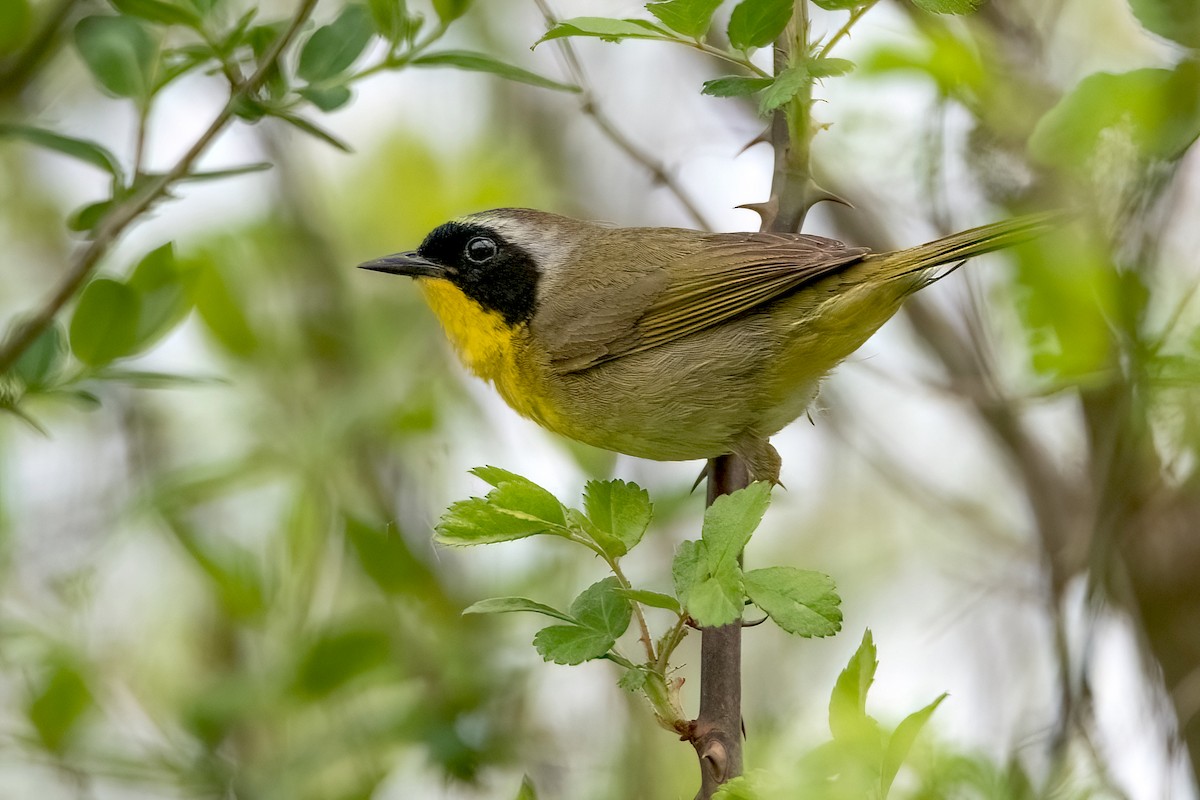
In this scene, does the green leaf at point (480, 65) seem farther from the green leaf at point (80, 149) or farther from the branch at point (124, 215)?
the green leaf at point (80, 149)

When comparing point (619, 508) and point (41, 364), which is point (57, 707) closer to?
point (41, 364)

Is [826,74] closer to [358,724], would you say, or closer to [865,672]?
[865,672]

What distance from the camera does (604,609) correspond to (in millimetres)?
2146

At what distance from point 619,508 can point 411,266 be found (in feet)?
8.04

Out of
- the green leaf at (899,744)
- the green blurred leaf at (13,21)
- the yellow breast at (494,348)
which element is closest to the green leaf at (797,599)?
the green leaf at (899,744)

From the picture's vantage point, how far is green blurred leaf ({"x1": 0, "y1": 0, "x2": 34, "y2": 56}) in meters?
2.69

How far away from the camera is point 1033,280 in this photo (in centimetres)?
325

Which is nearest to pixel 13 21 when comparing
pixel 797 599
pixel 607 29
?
pixel 607 29

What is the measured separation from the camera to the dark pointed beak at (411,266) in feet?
14.2

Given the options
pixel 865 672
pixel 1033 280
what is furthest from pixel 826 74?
pixel 1033 280

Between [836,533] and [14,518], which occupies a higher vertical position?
[836,533]

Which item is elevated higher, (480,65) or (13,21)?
(480,65)

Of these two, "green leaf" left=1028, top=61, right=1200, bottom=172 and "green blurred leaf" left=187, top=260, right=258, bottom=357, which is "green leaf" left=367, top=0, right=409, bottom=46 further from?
"green blurred leaf" left=187, top=260, right=258, bottom=357

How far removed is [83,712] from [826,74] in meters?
2.23
